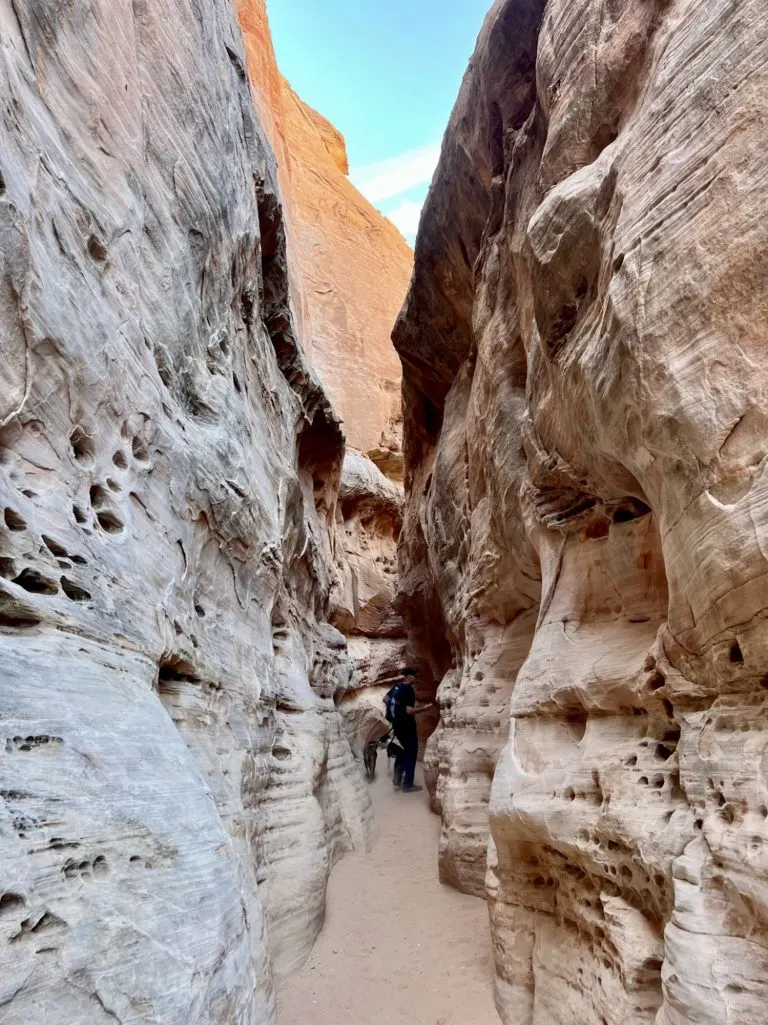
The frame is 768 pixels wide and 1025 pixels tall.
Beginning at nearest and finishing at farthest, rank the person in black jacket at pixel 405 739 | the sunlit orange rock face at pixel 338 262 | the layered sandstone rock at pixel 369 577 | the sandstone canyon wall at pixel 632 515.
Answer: the sandstone canyon wall at pixel 632 515, the person in black jacket at pixel 405 739, the layered sandstone rock at pixel 369 577, the sunlit orange rock face at pixel 338 262

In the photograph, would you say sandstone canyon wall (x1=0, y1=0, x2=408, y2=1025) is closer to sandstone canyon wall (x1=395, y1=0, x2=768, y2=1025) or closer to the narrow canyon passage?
the narrow canyon passage

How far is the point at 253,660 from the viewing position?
498cm

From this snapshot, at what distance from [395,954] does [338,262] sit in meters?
26.7

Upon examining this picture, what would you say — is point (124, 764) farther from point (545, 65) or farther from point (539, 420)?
point (545, 65)

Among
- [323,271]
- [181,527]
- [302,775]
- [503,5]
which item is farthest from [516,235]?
[323,271]

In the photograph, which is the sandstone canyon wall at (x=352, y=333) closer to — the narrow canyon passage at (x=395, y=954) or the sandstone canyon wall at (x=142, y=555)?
the narrow canyon passage at (x=395, y=954)

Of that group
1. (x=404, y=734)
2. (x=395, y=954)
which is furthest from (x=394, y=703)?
(x=395, y=954)

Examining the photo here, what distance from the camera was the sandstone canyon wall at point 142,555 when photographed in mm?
2045

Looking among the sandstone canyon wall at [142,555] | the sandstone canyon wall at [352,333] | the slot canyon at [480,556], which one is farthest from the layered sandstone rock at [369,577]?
the sandstone canyon wall at [142,555]

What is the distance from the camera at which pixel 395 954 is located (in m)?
4.75

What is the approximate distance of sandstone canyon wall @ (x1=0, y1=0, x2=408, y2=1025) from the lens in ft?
6.71

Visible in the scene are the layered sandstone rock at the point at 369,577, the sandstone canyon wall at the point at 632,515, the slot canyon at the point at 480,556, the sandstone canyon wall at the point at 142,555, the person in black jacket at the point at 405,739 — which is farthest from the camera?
the layered sandstone rock at the point at 369,577

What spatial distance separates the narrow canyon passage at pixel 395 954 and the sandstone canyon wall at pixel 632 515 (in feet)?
1.05

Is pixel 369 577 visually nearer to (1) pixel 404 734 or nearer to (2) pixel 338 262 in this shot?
(1) pixel 404 734
